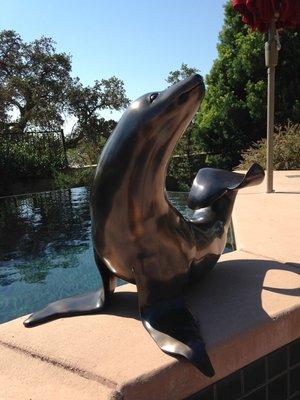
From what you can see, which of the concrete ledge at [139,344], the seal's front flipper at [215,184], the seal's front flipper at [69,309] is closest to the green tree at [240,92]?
the seal's front flipper at [215,184]

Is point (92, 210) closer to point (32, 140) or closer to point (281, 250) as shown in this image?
point (281, 250)

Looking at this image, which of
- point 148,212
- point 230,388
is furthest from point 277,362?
point 148,212

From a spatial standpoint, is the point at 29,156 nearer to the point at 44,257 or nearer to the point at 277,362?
the point at 44,257

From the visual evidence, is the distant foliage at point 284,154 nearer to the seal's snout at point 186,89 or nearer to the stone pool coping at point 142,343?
the stone pool coping at point 142,343

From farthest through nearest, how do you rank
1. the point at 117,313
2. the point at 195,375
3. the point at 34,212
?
the point at 34,212 < the point at 117,313 < the point at 195,375

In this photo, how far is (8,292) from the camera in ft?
10.4

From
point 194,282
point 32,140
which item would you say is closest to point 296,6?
point 194,282

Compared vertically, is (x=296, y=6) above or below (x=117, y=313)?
above

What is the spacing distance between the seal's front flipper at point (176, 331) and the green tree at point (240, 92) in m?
9.75

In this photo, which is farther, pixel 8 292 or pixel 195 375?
pixel 8 292

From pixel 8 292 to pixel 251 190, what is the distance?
10.0 ft

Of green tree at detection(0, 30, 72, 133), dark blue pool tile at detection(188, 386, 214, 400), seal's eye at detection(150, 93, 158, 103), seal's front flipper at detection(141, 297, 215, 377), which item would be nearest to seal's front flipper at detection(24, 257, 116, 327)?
seal's front flipper at detection(141, 297, 215, 377)

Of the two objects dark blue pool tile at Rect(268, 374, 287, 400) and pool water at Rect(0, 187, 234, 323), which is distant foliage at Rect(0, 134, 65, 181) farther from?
dark blue pool tile at Rect(268, 374, 287, 400)

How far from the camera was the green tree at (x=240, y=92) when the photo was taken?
1067cm
